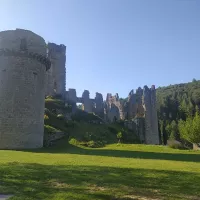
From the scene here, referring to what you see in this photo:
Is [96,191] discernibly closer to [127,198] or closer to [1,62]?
[127,198]

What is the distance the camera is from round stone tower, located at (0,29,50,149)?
1017 inches

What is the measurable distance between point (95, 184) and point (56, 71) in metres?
58.6

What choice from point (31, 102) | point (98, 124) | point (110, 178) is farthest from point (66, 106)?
point (110, 178)

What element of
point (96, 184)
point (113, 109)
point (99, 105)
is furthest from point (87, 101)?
point (96, 184)

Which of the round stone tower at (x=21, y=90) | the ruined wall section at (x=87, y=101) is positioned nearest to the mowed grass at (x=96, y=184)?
the round stone tower at (x=21, y=90)

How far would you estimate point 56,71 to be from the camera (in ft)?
216

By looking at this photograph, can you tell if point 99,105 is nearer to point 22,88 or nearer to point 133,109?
point 133,109

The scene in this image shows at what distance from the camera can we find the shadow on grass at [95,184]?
7445mm

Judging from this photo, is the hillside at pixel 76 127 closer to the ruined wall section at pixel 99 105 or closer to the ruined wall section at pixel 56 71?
the ruined wall section at pixel 56 71

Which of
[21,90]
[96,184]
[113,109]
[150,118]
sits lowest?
[96,184]

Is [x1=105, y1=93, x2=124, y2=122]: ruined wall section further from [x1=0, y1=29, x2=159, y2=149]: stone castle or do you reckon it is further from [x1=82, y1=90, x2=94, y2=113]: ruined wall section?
[x1=0, y1=29, x2=159, y2=149]: stone castle

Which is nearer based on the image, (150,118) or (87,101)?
(150,118)

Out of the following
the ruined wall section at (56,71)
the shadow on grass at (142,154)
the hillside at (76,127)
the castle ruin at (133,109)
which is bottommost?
the shadow on grass at (142,154)

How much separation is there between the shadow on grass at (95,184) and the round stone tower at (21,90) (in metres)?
15.0
